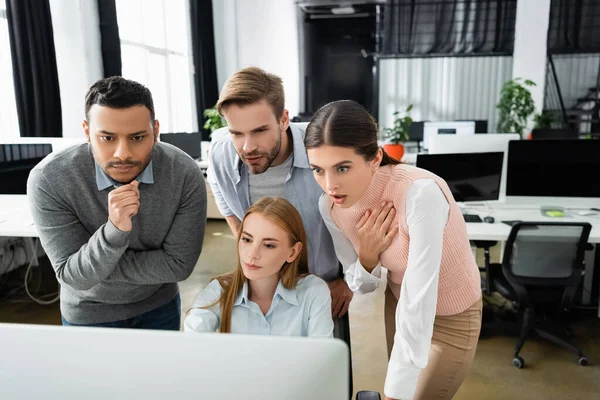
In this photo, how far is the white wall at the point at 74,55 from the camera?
A: 432 centimetres

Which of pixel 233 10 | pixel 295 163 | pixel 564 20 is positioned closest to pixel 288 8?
pixel 233 10

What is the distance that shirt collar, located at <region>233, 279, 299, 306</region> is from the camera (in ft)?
4.43

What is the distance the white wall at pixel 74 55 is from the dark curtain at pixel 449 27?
15.7 ft

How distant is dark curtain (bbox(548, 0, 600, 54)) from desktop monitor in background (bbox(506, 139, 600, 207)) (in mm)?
5318

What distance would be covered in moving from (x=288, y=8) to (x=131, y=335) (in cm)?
805

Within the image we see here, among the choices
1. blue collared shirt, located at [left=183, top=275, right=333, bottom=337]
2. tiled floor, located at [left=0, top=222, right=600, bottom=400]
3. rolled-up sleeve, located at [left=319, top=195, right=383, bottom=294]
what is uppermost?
rolled-up sleeve, located at [left=319, top=195, right=383, bottom=294]

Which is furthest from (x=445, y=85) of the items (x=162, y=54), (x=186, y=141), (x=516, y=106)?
(x=186, y=141)

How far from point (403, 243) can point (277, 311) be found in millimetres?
454

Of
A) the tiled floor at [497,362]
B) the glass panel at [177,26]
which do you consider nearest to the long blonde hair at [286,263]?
the tiled floor at [497,362]

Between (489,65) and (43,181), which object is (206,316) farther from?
(489,65)

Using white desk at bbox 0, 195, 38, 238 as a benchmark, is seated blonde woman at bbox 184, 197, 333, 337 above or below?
above

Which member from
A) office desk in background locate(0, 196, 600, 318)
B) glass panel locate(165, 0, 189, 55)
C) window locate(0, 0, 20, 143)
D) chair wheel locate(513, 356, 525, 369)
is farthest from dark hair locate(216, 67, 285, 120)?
glass panel locate(165, 0, 189, 55)

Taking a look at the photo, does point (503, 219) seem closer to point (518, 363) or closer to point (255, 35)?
point (518, 363)

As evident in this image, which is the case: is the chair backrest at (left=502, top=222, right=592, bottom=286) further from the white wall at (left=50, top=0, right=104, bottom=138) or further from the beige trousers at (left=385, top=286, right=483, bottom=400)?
the white wall at (left=50, top=0, right=104, bottom=138)
